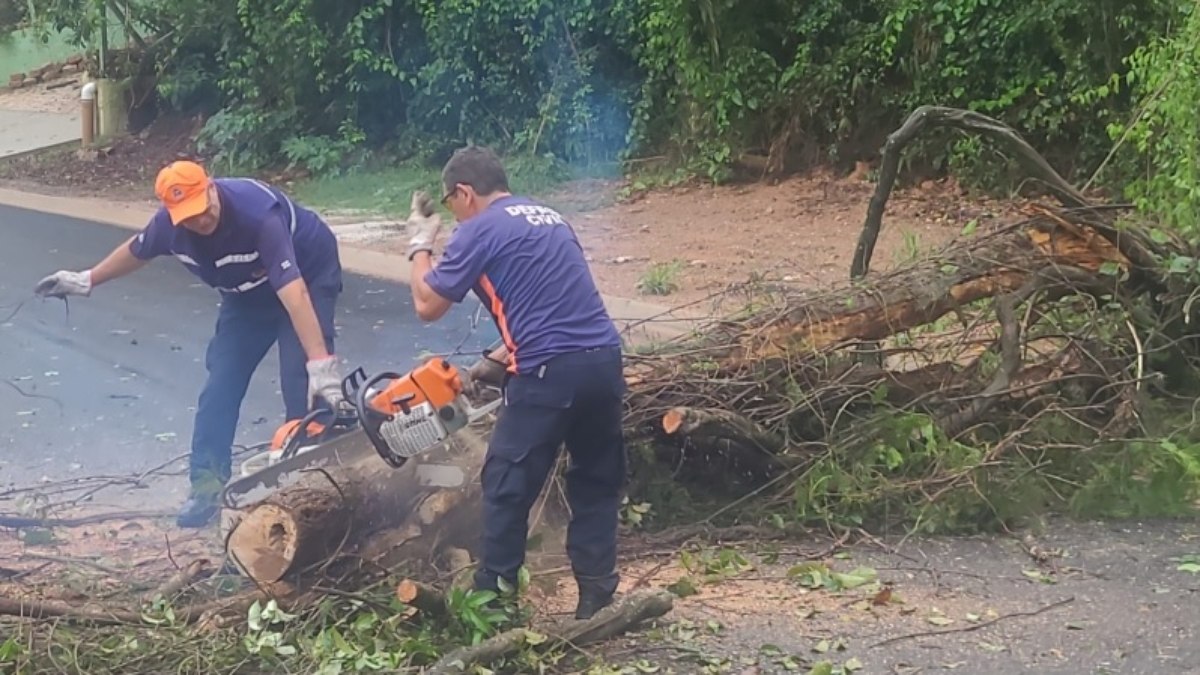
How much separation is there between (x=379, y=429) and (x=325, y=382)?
2.43ft

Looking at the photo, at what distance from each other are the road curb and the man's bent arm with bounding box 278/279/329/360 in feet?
1.49

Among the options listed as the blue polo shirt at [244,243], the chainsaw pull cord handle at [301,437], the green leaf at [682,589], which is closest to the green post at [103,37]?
the blue polo shirt at [244,243]

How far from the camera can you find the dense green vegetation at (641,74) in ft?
40.8

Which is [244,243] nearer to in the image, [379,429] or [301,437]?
[301,437]

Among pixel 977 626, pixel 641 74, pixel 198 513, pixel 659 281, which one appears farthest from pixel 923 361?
pixel 641 74

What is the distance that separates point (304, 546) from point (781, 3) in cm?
1118

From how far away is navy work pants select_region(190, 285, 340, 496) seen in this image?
18.1 feet

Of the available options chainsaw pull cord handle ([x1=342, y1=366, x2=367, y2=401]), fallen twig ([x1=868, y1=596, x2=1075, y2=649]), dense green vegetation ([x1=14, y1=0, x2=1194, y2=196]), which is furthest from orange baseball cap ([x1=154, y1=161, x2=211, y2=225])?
dense green vegetation ([x1=14, y1=0, x2=1194, y2=196])

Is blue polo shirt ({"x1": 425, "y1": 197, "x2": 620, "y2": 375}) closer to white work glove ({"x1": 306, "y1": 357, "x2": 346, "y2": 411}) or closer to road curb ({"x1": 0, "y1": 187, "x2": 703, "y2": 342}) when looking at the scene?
road curb ({"x1": 0, "y1": 187, "x2": 703, "y2": 342})

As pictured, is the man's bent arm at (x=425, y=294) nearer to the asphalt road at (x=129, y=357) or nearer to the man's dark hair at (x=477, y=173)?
the man's dark hair at (x=477, y=173)

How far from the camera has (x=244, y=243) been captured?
5.21 m

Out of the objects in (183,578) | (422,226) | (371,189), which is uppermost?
(422,226)

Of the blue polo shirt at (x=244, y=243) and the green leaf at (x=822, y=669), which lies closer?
the green leaf at (x=822, y=669)

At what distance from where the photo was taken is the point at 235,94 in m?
18.8
